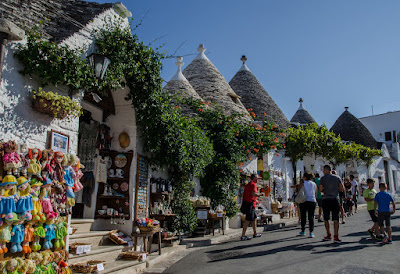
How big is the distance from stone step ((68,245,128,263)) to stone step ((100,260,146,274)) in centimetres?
16

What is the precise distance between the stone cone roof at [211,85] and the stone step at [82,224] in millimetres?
8492

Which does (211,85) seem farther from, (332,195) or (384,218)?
(384,218)

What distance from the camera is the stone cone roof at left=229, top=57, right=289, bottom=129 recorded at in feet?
63.5

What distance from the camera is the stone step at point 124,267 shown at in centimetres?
579

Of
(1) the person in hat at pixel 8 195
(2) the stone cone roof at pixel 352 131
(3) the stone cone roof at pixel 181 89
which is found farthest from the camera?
(2) the stone cone roof at pixel 352 131

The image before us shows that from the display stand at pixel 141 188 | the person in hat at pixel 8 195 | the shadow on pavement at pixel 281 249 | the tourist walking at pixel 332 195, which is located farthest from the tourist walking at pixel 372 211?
the person in hat at pixel 8 195

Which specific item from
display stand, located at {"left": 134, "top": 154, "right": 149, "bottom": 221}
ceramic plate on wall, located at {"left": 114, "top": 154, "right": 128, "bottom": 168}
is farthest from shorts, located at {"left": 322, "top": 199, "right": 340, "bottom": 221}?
ceramic plate on wall, located at {"left": 114, "top": 154, "right": 128, "bottom": 168}

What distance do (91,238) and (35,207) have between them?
219 centimetres

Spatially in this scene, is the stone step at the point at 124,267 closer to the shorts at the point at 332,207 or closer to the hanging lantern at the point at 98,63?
the hanging lantern at the point at 98,63

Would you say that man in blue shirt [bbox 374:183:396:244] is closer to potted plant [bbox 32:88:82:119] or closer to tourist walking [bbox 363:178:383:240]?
tourist walking [bbox 363:178:383:240]

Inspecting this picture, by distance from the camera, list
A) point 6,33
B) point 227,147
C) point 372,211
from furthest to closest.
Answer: point 227,147
point 372,211
point 6,33

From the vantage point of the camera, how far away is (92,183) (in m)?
8.13

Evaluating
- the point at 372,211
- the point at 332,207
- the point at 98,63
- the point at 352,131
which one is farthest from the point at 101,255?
the point at 352,131

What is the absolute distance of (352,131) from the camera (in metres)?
30.8
